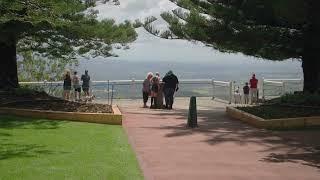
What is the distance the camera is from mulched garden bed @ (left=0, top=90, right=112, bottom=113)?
18878 millimetres

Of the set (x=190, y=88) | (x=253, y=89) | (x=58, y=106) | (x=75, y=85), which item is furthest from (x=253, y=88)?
(x=58, y=106)

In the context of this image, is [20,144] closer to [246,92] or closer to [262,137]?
[262,137]

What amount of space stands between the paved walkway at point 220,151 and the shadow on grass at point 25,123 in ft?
6.29

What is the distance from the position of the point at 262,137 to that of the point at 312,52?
8.22 meters

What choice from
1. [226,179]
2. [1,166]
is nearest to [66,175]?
[1,166]

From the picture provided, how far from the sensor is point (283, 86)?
28.5m

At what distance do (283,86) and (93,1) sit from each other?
34.8 ft

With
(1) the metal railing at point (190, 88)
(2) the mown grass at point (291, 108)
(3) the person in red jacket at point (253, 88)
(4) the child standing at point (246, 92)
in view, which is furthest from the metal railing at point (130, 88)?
(2) the mown grass at point (291, 108)

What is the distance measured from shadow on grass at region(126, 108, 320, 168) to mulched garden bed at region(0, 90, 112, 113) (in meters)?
1.82

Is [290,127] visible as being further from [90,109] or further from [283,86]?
[283,86]

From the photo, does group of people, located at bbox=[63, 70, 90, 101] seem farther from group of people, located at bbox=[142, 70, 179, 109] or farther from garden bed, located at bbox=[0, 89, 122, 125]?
garden bed, located at bbox=[0, 89, 122, 125]

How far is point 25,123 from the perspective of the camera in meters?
16.6

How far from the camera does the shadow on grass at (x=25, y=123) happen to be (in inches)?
625

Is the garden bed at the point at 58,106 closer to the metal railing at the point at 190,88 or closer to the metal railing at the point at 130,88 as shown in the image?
the metal railing at the point at 130,88
